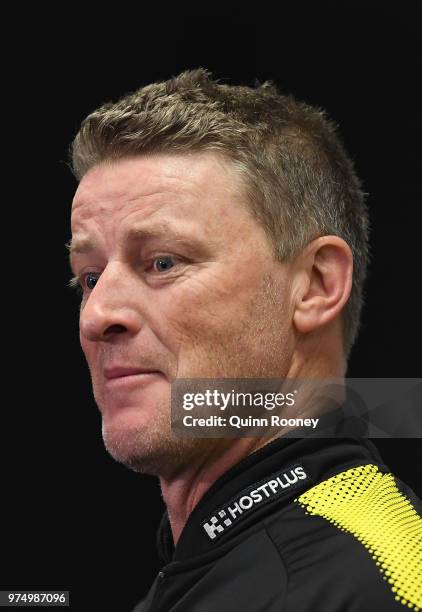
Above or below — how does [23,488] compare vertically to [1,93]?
below

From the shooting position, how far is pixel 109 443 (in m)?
1.77

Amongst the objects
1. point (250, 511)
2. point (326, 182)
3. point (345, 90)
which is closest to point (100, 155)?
point (326, 182)

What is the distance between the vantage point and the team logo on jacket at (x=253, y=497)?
5.42 feet

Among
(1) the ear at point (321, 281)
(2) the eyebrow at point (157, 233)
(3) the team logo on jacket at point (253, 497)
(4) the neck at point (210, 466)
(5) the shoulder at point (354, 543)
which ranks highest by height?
(2) the eyebrow at point (157, 233)

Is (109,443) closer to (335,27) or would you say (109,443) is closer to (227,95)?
(227,95)

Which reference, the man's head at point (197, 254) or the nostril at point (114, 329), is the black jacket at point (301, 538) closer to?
the man's head at point (197, 254)

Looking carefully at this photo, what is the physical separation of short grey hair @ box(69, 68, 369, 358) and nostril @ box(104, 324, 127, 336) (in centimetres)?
30

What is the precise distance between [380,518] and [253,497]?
21cm

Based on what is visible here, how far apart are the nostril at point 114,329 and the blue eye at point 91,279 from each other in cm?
18

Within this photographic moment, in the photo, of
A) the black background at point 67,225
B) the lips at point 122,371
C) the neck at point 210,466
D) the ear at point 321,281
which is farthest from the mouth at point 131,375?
the black background at point 67,225

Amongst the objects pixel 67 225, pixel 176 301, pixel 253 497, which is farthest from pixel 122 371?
pixel 67 225

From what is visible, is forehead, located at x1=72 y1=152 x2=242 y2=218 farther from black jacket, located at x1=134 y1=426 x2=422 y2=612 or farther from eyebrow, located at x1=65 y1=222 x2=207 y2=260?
black jacket, located at x1=134 y1=426 x2=422 y2=612

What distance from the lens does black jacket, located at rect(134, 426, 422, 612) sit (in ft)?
4.80

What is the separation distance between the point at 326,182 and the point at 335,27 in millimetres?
1397
